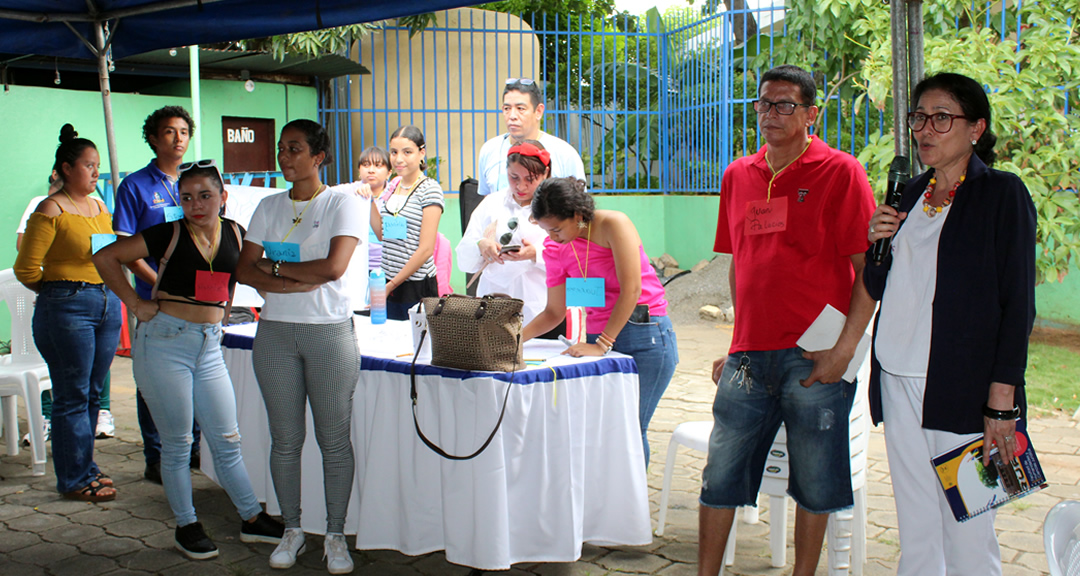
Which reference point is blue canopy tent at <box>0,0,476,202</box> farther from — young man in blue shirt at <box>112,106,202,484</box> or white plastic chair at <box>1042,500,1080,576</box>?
white plastic chair at <box>1042,500,1080,576</box>

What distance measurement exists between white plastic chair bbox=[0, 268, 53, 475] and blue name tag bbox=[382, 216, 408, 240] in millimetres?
1831

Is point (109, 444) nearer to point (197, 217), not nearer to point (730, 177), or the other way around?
point (197, 217)

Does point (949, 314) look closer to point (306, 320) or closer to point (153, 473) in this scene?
point (306, 320)

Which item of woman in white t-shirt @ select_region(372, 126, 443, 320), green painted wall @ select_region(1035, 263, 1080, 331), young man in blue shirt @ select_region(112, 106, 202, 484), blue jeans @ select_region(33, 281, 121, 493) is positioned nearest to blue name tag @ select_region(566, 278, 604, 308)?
woman in white t-shirt @ select_region(372, 126, 443, 320)

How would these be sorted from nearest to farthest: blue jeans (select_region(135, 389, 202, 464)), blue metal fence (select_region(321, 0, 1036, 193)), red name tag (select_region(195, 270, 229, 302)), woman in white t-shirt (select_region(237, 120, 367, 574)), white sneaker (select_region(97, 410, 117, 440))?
woman in white t-shirt (select_region(237, 120, 367, 574)) → red name tag (select_region(195, 270, 229, 302)) → blue jeans (select_region(135, 389, 202, 464)) → white sneaker (select_region(97, 410, 117, 440)) → blue metal fence (select_region(321, 0, 1036, 193))

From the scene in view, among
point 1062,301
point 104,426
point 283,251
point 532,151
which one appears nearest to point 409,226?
point 532,151

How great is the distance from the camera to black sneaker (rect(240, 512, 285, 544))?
3516 mm

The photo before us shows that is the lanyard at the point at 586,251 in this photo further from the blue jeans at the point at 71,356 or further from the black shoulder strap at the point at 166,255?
the blue jeans at the point at 71,356

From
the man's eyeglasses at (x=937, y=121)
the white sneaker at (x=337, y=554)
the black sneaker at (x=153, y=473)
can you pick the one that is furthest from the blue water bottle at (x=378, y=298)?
the man's eyeglasses at (x=937, y=121)

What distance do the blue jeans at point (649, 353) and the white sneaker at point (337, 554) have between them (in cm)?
120

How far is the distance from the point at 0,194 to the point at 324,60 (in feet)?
11.4

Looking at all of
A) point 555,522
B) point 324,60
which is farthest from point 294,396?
point 324,60

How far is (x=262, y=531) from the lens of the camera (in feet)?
11.6

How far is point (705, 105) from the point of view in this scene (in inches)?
421
